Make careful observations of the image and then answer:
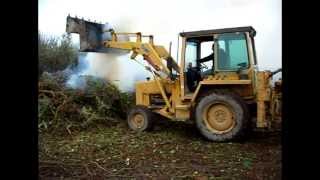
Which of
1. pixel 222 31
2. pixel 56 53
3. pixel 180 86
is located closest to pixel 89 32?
pixel 56 53

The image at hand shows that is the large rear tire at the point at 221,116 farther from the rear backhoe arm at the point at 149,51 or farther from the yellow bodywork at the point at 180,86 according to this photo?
the rear backhoe arm at the point at 149,51

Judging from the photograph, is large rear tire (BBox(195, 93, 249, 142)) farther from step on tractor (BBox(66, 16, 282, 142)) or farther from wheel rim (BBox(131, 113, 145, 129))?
wheel rim (BBox(131, 113, 145, 129))

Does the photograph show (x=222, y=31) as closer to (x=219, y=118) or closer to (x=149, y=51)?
(x=219, y=118)

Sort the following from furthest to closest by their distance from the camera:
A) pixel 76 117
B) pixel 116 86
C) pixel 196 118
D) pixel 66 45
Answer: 1. pixel 66 45
2. pixel 116 86
3. pixel 76 117
4. pixel 196 118

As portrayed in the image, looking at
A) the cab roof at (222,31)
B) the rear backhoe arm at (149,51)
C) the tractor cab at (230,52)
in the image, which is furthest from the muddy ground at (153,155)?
the cab roof at (222,31)

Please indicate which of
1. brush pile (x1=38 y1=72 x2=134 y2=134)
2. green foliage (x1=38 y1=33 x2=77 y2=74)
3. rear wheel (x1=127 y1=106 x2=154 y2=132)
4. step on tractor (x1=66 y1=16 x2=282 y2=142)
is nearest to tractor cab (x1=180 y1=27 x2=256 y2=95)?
step on tractor (x1=66 y1=16 x2=282 y2=142)

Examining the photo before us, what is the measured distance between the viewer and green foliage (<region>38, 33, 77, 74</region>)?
12125mm

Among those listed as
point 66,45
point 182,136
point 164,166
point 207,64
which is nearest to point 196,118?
point 182,136

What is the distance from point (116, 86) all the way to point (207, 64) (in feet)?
8.85

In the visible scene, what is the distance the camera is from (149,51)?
9773 mm

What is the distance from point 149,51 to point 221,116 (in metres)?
2.45
